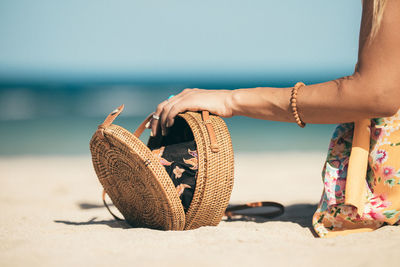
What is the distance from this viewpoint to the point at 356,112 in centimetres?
192

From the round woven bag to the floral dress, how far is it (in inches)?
19.6

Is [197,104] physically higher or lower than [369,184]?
higher

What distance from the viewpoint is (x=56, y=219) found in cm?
291

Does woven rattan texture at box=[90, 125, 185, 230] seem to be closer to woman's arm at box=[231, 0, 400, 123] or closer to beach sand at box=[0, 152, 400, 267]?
beach sand at box=[0, 152, 400, 267]

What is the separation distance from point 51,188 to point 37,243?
261 cm

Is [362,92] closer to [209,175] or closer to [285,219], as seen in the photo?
[209,175]

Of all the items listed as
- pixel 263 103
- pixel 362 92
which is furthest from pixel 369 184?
pixel 263 103

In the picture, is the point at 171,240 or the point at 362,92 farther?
the point at 171,240

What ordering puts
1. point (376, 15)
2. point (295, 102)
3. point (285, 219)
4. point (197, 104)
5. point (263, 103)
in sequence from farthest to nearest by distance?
point (285, 219) → point (197, 104) → point (263, 103) → point (295, 102) → point (376, 15)

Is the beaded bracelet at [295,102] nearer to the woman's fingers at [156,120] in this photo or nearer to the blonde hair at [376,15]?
the blonde hair at [376,15]

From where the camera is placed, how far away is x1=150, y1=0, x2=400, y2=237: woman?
5.89ft

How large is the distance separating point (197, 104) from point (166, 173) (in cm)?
43

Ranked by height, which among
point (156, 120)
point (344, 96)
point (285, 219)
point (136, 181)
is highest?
point (344, 96)

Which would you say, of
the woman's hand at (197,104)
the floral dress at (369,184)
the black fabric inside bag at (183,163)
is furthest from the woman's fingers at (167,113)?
the floral dress at (369,184)
